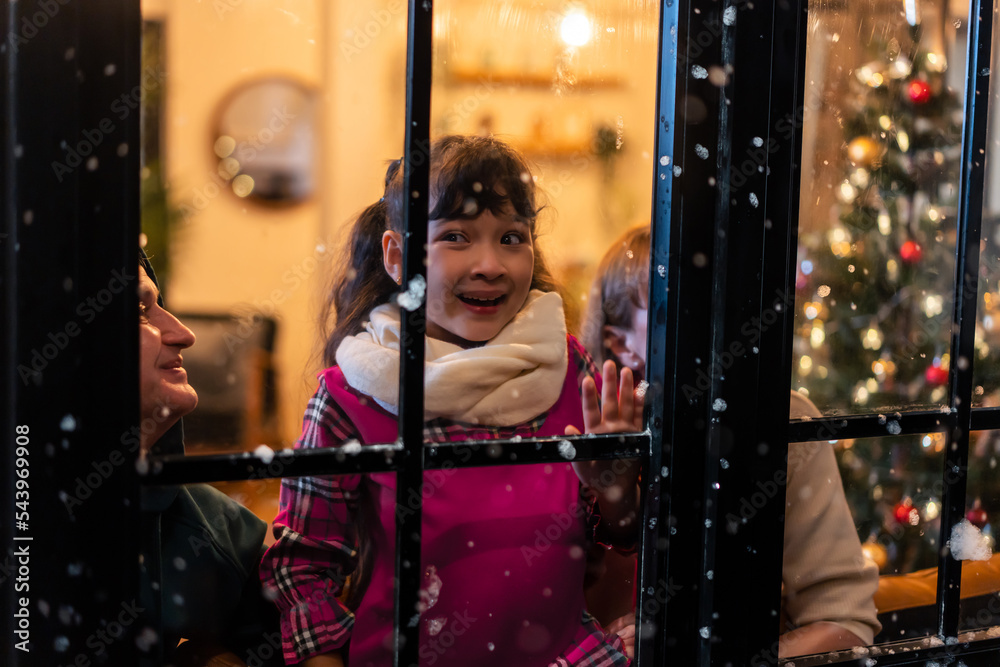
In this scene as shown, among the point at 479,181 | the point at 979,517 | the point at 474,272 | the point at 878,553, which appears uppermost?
the point at 479,181

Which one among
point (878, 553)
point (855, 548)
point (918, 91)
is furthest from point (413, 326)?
point (878, 553)

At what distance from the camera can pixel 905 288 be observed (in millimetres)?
1130

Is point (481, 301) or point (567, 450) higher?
point (481, 301)

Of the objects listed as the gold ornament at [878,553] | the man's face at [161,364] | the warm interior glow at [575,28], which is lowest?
the gold ornament at [878,553]

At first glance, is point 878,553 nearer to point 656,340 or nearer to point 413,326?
point 656,340

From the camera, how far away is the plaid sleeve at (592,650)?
0.85m

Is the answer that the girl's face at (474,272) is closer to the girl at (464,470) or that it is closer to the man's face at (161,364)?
the girl at (464,470)

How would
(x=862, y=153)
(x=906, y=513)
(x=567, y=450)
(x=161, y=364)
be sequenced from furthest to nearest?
1. (x=906, y=513)
2. (x=862, y=153)
3. (x=567, y=450)
4. (x=161, y=364)

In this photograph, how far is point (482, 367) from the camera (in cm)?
81

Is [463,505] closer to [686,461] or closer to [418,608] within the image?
[418,608]

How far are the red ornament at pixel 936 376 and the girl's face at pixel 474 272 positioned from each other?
65cm

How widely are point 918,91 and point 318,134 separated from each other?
935 millimetres

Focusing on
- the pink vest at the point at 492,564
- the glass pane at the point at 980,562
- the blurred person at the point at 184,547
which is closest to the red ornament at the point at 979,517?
the glass pane at the point at 980,562

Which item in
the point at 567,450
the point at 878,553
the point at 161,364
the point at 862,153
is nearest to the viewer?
the point at 161,364
